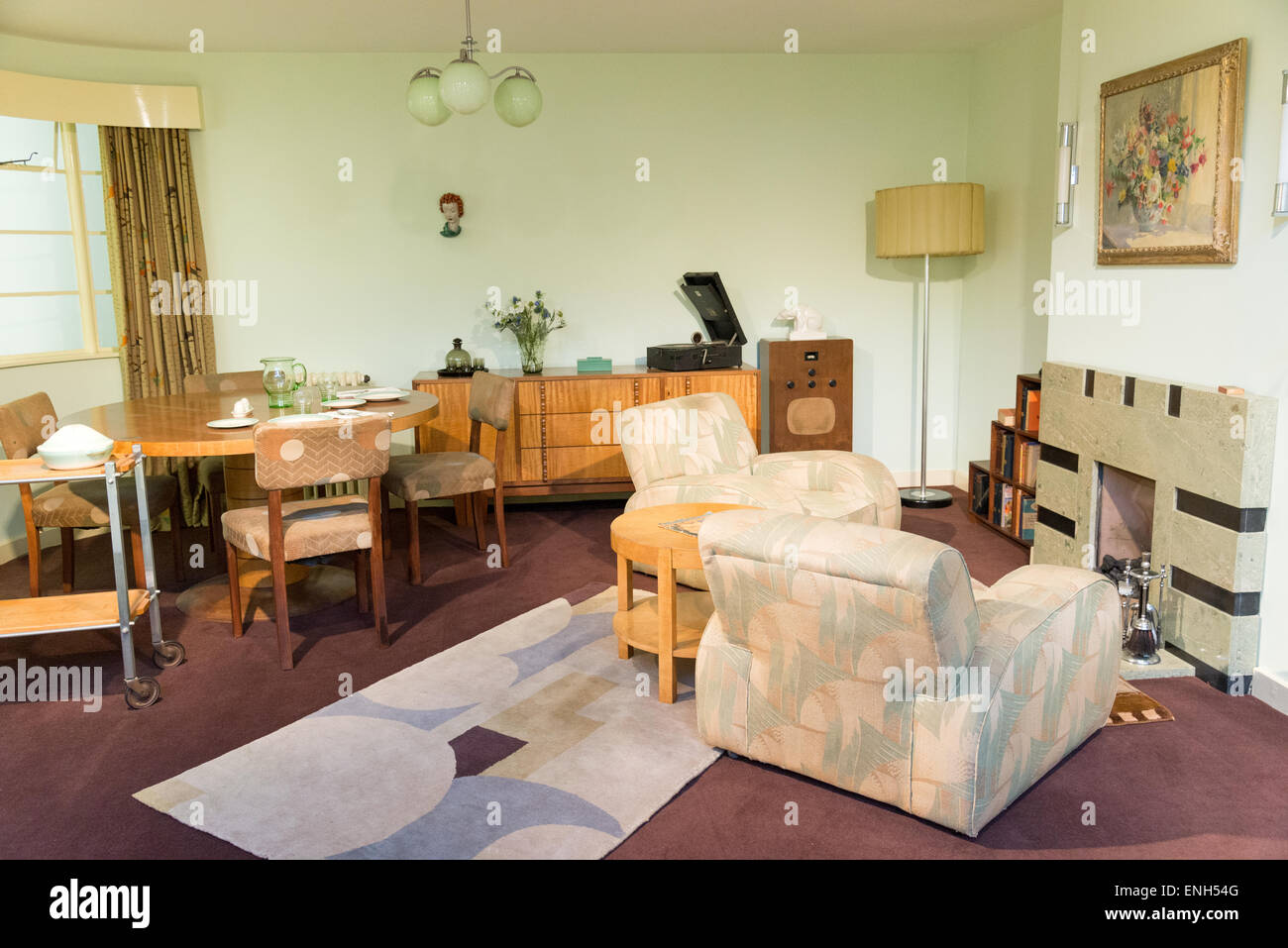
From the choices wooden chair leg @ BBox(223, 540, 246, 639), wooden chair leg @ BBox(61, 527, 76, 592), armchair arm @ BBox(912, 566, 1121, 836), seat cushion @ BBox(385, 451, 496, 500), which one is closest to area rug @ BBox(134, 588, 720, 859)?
armchair arm @ BBox(912, 566, 1121, 836)

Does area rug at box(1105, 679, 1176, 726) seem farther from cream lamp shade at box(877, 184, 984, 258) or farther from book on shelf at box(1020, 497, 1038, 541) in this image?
cream lamp shade at box(877, 184, 984, 258)

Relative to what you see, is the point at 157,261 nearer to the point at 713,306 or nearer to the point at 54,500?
the point at 54,500

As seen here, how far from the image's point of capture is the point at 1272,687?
127 inches

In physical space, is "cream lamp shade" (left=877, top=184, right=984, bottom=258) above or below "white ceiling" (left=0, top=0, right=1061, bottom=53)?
below

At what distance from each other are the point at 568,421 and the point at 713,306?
1.19 m

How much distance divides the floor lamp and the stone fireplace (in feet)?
5.17

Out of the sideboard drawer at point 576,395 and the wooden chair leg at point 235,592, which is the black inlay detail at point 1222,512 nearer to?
the sideboard drawer at point 576,395

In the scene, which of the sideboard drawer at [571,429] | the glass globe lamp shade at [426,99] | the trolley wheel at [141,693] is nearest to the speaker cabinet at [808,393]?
the sideboard drawer at [571,429]

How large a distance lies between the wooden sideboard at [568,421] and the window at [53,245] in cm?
193

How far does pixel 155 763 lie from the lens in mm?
3010

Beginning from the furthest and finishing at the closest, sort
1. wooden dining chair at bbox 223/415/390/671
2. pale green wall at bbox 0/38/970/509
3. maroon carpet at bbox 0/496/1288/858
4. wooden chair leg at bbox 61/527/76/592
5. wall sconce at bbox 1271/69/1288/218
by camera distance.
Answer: pale green wall at bbox 0/38/970/509, wooden chair leg at bbox 61/527/76/592, wooden dining chair at bbox 223/415/390/671, wall sconce at bbox 1271/69/1288/218, maroon carpet at bbox 0/496/1288/858

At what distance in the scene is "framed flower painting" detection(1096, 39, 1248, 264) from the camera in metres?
3.28

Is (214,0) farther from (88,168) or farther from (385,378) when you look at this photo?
(385,378)
